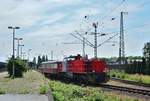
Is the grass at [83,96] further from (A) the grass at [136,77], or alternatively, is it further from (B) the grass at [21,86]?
(A) the grass at [136,77]

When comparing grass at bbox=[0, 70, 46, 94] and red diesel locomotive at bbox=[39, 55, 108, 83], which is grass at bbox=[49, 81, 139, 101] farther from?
red diesel locomotive at bbox=[39, 55, 108, 83]

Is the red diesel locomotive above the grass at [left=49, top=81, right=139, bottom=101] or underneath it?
above

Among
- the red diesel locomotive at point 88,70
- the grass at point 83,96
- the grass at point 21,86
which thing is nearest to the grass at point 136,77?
the red diesel locomotive at point 88,70

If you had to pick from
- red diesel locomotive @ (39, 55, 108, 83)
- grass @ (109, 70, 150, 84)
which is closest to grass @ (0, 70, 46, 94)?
red diesel locomotive @ (39, 55, 108, 83)

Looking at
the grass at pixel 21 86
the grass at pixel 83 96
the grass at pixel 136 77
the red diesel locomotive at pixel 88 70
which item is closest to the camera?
the grass at pixel 83 96

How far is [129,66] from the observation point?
78062 millimetres

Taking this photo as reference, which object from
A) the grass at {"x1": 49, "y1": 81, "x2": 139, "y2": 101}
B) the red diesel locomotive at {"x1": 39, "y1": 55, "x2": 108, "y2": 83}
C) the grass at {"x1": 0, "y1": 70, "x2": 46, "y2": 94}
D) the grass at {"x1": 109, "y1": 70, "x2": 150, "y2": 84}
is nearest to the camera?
the grass at {"x1": 49, "y1": 81, "x2": 139, "y2": 101}

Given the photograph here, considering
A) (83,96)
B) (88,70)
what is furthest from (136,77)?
(83,96)

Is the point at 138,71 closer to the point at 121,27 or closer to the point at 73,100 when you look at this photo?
the point at 121,27

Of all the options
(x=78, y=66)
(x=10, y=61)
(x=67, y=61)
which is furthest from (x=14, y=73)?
(x=78, y=66)

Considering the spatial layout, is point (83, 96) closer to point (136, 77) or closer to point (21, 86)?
point (21, 86)

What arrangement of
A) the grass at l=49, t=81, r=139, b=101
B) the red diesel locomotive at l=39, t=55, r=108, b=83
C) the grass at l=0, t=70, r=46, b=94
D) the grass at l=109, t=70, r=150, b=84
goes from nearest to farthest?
the grass at l=49, t=81, r=139, b=101
the grass at l=0, t=70, r=46, b=94
the red diesel locomotive at l=39, t=55, r=108, b=83
the grass at l=109, t=70, r=150, b=84

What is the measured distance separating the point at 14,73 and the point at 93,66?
20.1 meters

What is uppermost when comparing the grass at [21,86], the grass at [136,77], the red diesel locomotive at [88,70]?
the red diesel locomotive at [88,70]
